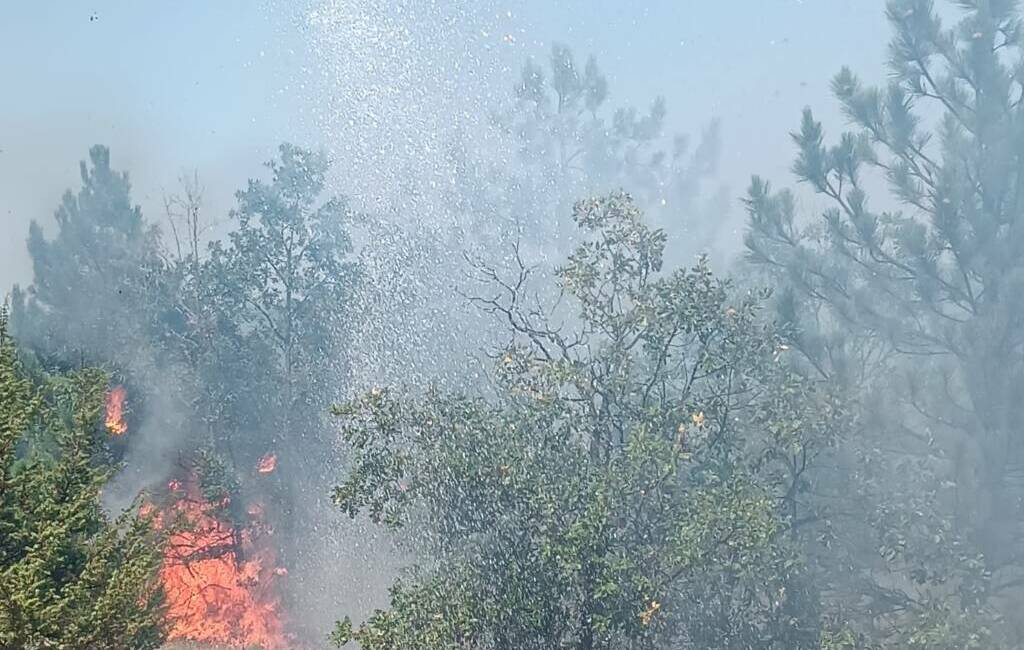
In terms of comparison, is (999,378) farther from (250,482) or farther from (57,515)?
(250,482)

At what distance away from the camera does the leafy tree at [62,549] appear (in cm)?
675

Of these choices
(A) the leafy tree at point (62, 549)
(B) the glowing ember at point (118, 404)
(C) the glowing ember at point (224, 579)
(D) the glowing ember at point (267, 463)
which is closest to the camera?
(A) the leafy tree at point (62, 549)

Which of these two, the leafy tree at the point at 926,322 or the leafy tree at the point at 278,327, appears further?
the leafy tree at the point at 278,327

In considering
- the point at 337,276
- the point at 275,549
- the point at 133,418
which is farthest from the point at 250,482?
the point at 337,276

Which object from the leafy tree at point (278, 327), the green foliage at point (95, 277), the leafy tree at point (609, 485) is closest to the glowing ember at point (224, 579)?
the leafy tree at point (278, 327)

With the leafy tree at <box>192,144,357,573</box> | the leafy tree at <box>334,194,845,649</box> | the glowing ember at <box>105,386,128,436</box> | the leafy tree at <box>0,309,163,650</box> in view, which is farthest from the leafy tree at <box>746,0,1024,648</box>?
the glowing ember at <box>105,386,128,436</box>

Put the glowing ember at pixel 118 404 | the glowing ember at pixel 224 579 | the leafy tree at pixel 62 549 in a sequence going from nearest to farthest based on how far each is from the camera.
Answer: the leafy tree at pixel 62 549
the glowing ember at pixel 224 579
the glowing ember at pixel 118 404

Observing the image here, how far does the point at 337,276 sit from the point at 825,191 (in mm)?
14369

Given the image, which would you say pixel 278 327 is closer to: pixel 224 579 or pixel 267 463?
pixel 267 463

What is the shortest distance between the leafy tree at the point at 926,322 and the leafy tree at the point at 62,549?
327 inches

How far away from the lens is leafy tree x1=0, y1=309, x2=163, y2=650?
6746 millimetres

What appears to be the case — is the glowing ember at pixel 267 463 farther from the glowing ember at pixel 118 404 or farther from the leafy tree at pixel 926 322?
the leafy tree at pixel 926 322

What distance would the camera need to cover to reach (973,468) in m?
12.5

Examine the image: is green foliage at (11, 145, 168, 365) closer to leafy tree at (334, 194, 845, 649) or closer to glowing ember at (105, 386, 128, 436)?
glowing ember at (105, 386, 128, 436)
